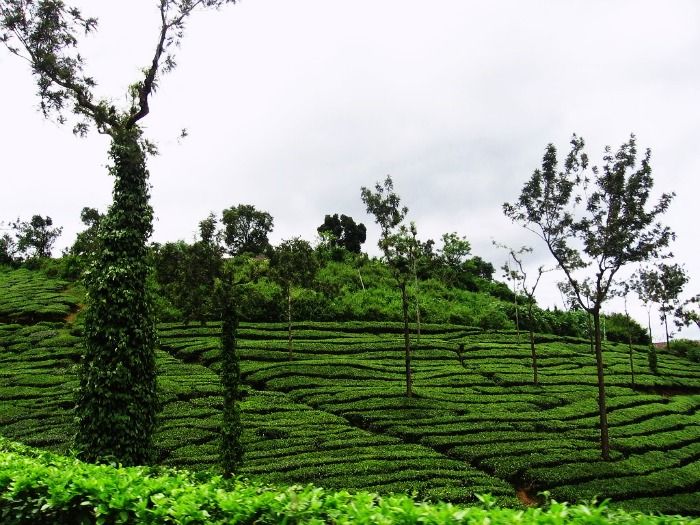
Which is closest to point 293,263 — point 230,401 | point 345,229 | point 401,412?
point 401,412

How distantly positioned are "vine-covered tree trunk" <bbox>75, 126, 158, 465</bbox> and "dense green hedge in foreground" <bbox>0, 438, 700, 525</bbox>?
22.1 feet

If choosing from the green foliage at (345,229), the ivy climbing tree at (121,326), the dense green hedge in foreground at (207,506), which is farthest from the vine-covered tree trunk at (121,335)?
the green foliage at (345,229)

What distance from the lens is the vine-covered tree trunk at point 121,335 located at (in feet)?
44.3

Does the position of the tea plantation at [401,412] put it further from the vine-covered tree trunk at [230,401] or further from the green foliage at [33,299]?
the vine-covered tree trunk at [230,401]

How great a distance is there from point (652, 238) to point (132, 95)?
19794 millimetres

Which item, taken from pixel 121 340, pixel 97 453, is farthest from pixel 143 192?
pixel 97 453

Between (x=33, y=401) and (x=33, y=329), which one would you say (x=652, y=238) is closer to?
(x=33, y=401)

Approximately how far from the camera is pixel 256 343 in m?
35.7

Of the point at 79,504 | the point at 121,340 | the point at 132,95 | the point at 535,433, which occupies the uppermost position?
the point at 132,95

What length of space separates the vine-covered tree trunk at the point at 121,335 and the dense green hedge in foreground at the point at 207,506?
6743 mm

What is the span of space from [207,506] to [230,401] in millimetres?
11228

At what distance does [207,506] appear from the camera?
511 centimetres

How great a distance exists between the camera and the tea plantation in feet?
56.7

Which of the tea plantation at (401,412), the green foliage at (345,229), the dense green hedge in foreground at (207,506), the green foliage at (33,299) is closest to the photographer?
the dense green hedge in foreground at (207,506)
